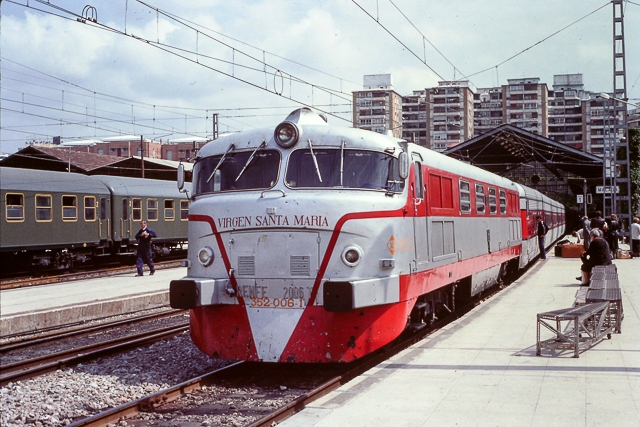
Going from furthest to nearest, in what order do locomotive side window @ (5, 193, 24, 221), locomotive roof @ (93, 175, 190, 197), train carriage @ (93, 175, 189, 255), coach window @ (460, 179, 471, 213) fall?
locomotive roof @ (93, 175, 190, 197) < train carriage @ (93, 175, 189, 255) < locomotive side window @ (5, 193, 24, 221) < coach window @ (460, 179, 471, 213)

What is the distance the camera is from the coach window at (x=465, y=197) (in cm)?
1318

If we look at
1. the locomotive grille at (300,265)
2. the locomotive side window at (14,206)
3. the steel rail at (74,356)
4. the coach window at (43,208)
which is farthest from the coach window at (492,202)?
the coach window at (43,208)

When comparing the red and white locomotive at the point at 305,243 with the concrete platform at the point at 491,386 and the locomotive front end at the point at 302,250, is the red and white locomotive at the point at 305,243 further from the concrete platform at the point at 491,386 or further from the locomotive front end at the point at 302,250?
the concrete platform at the point at 491,386

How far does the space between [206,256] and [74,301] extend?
8.14 m

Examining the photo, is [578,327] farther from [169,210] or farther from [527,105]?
[527,105]

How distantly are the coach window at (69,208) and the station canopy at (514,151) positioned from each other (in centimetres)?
1672

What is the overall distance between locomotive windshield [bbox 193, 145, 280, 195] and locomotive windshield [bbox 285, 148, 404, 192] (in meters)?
0.28

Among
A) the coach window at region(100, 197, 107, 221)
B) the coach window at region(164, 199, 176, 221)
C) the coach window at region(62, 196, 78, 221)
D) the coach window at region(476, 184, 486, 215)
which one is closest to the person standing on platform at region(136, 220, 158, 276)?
the coach window at region(62, 196, 78, 221)

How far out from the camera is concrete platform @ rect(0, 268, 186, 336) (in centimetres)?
1407

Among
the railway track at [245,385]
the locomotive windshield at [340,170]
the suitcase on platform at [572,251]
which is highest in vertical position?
the locomotive windshield at [340,170]

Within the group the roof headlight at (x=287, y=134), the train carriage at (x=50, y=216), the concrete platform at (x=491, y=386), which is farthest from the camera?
the train carriage at (x=50, y=216)

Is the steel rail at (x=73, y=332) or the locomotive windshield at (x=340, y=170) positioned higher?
the locomotive windshield at (x=340, y=170)

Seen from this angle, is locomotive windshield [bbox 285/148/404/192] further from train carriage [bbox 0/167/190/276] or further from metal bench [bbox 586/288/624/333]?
train carriage [bbox 0/167/190/276]

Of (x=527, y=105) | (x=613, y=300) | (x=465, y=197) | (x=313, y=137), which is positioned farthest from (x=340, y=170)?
(x=527, y=105)
